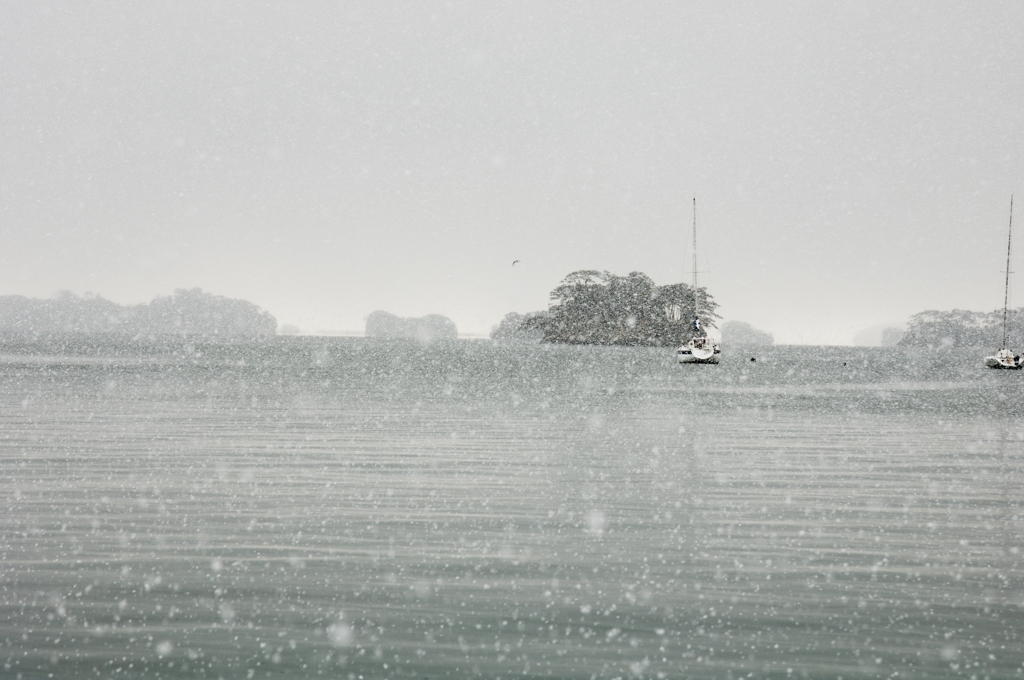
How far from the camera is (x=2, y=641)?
27.5 feet

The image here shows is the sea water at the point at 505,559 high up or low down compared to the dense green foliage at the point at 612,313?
down

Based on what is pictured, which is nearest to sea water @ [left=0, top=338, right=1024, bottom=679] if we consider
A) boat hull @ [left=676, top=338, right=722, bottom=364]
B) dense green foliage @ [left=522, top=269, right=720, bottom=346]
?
boat hull @ [left=676, top=338, right=722, bottom=364]

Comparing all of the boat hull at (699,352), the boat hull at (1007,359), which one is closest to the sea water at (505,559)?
the boat hull at (1007,359)

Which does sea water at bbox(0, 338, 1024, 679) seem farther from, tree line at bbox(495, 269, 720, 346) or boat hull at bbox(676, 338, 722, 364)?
tree line at bbox(495, 269, 720, 346)

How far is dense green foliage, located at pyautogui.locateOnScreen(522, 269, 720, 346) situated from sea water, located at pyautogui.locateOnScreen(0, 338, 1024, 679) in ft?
516

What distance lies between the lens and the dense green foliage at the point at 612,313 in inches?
7249

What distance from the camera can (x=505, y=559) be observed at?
38.7ft

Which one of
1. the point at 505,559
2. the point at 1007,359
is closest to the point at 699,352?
the point at 1007,359

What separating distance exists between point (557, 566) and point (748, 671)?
13.2 feet

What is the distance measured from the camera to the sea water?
818 centimetres

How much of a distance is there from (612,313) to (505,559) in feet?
585

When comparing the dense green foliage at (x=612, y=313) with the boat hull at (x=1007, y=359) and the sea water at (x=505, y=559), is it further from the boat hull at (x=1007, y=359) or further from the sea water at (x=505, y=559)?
the sea water at (x=505, y=559)

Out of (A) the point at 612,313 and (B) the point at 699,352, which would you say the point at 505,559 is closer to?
(B) the point at 699,352

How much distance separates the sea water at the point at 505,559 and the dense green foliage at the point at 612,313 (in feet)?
516
